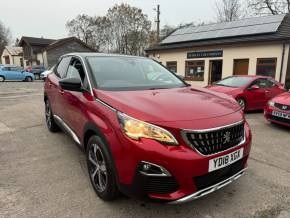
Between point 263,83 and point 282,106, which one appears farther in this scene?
point 263,83

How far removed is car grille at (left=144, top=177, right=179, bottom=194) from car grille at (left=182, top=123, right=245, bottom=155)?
374 millimetres

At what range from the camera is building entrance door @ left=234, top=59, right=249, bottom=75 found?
1519cm

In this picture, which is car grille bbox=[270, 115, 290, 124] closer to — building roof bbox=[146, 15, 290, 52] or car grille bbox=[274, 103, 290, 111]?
car grille bbox=[274, 103, 290, 111]

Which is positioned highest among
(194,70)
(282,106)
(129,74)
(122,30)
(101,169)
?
(122,30)

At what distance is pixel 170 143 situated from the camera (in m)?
2.18

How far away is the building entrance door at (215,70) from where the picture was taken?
16812 millimetres

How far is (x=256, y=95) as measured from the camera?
823cm

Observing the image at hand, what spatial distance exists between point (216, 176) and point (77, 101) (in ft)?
6.58

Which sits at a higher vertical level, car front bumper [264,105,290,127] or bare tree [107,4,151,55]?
bare tree [107,4,151,55]

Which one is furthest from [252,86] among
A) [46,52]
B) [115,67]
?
[46,52]

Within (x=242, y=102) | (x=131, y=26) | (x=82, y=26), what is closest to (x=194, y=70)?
(x=242, y=102)

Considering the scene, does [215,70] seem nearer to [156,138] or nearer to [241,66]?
[241,66]

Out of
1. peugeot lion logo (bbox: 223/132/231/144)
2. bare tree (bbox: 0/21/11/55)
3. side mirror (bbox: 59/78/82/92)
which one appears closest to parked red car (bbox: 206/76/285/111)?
peugeot lion logo (bbox: 223/132/231/144)

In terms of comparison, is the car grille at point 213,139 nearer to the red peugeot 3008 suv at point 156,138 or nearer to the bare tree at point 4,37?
the red peugeot 3008 suv at point 156,138
